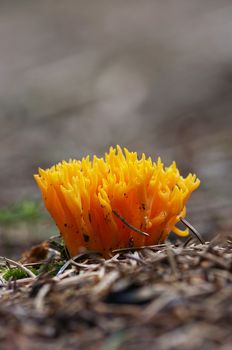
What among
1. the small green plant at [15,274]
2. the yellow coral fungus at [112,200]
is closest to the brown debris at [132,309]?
the yellow coral fungus at [112,200]

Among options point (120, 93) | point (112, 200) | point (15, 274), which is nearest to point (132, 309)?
point (112, 200)

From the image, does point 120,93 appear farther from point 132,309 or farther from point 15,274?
point 132,309

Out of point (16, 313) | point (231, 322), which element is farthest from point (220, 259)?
point (16, 313)

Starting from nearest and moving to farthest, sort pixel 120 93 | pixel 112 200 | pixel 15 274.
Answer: pixel 112 200 < pixel 15 274 < pixel 120 93

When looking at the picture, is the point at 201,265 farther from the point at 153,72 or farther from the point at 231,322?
the point at 153,72

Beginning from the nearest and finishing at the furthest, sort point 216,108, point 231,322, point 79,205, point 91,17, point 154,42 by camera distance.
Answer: point 231,322 → point 79,205 → point 216,108 → point 154,42 → point 91,17

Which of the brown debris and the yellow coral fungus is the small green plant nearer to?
the yellow coral fungus
